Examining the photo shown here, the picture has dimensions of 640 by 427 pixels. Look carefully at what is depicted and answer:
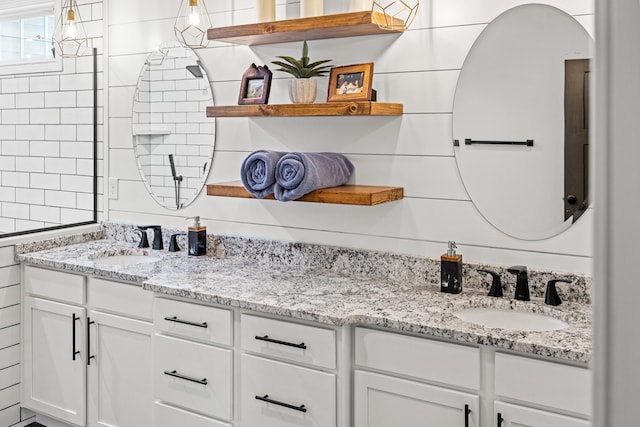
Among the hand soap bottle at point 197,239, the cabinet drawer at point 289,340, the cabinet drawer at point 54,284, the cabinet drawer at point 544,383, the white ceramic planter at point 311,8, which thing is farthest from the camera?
the hand soap bottle at point 197,239

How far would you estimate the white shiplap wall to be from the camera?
2.38 m

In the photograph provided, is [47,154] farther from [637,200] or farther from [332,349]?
[637,200]

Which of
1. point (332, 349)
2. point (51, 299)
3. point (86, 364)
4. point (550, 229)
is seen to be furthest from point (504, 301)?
point (51, 299)

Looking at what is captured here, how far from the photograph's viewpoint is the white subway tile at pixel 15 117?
3.47 meters

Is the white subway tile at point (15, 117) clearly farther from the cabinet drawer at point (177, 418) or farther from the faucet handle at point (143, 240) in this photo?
the cabinet drawer at point (177, 418)

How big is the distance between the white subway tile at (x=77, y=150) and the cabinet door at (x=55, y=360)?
917 mm

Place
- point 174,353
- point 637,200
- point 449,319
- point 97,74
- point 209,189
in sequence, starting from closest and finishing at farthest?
point 637,200 < point 449,319 < point 174,353 < point 209,189 < point 97,74

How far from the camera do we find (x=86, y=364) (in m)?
2.92

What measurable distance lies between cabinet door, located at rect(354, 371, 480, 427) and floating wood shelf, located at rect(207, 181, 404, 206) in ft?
2.16

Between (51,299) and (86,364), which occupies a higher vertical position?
(51,299)

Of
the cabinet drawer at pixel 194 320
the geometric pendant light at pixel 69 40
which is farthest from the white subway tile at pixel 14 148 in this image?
the cabinet drawer at pixel 194 320

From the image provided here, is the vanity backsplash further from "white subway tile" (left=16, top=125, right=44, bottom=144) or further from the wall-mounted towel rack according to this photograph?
"white subway tile" (left=16, top=125, right=44, bottom=144)

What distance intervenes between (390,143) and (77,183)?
1.98 m

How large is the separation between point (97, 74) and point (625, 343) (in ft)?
12.1
